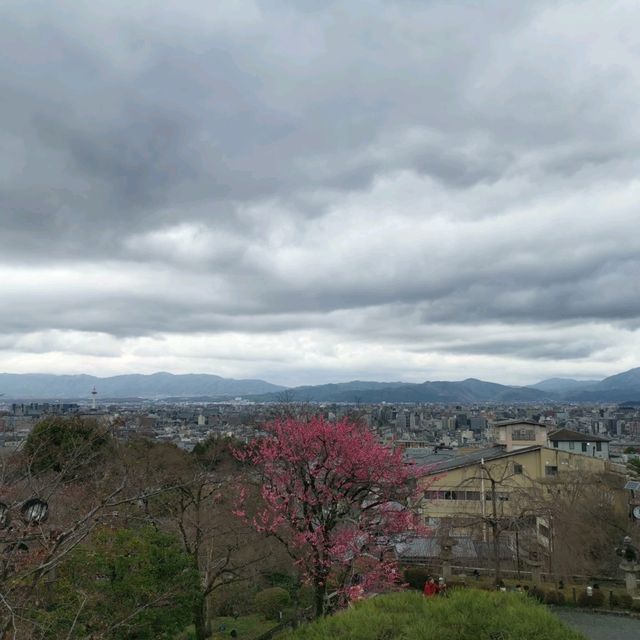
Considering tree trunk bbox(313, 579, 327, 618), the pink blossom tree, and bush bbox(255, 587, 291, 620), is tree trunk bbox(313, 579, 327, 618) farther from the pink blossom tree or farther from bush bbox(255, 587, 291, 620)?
bush bbox(255, 587, 291, 620)

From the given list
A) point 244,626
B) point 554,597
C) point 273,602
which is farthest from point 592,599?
point 244,626

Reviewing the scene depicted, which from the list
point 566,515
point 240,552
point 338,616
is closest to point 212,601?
point 240,552

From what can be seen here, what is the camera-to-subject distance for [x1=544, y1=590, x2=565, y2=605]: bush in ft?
54.9

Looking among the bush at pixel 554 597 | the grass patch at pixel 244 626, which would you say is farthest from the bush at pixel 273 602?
the bush at pixel 554 597

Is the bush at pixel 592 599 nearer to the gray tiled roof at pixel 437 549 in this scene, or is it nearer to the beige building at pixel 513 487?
the beige building at pixel 513 487

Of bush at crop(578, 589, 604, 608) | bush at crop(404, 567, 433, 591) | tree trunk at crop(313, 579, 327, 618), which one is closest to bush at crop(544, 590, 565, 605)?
bush at crop(578, 589, 604, 608)

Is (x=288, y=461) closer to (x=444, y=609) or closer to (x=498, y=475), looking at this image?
(x=444, y=609)

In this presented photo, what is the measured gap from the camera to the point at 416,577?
19078 mm

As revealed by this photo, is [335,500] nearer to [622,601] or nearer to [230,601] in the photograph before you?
[622,601]

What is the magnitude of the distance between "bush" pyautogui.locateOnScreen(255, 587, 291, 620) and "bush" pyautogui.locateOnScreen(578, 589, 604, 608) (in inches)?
363

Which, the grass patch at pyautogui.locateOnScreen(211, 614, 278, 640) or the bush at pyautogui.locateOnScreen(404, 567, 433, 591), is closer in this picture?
the grass patch at pyautogui.locateOnScreen(211, 614, 278, 640)

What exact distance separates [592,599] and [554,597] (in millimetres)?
1023

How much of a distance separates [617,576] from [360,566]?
34.0 feet

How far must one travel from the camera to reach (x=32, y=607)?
26.0 ft
